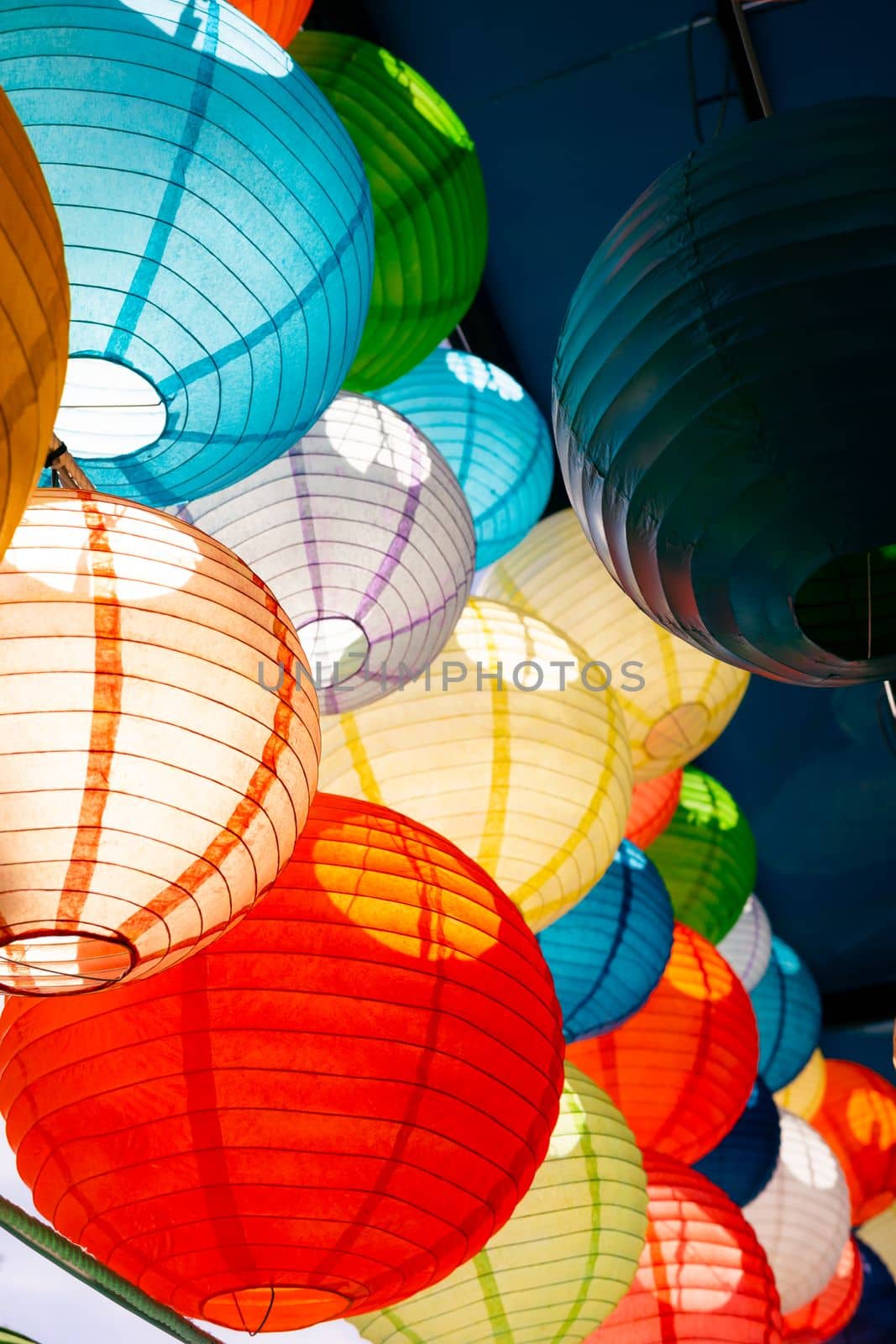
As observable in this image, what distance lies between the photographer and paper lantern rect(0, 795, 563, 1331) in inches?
30.8

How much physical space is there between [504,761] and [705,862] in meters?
1.19

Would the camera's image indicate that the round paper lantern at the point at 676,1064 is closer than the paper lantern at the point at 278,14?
No

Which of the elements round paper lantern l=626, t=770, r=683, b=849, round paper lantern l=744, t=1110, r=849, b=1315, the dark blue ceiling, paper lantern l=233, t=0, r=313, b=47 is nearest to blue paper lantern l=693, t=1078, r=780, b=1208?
round paper lantern l=744, t=1110, r=849, b=1315

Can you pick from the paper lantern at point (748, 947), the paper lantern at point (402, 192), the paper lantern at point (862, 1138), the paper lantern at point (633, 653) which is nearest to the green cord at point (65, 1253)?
the paper lantern at point (402, 192)

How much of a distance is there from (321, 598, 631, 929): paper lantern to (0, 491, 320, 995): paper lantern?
1.36ft

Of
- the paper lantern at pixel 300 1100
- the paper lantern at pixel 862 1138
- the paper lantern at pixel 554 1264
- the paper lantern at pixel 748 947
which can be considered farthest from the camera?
the paper lantern at pixel 862 1138

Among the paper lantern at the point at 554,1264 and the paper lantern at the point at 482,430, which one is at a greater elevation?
the paper lantern at the point at 482,430

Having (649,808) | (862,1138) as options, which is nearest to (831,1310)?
(862,1138)

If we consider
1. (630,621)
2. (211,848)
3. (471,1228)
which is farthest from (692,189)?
(630,621)

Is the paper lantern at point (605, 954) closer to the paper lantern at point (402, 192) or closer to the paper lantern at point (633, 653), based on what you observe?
the paper lantern at point (633, 653)

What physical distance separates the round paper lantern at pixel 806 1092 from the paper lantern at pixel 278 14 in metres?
2.27

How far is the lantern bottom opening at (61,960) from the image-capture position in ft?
2.27

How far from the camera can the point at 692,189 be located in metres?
0.82

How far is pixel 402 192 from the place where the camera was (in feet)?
4.44
